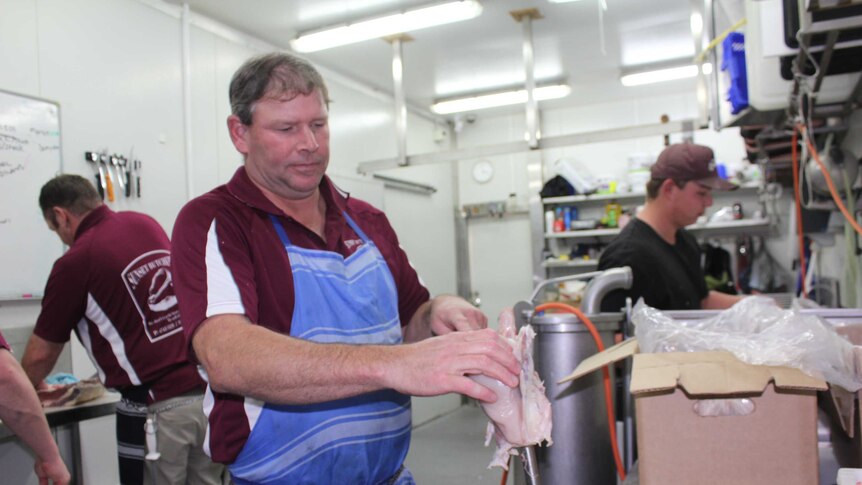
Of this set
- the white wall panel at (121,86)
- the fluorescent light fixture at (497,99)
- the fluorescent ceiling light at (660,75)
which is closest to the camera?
the white wall panel at (121,86)

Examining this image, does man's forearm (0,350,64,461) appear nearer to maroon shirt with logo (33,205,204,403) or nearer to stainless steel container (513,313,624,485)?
maroon shirt with logo (33,205,204,403)

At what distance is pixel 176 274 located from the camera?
1.24 m

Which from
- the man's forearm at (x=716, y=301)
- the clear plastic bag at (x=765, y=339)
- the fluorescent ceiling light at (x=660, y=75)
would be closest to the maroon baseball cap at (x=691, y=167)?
the man's forearm at (x=716, y=301)

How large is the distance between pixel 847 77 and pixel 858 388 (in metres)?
1.36

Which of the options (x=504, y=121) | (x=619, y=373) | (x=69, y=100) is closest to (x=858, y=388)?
(x=619, y=373)

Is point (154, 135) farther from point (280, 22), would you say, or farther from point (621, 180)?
point (621, 180)

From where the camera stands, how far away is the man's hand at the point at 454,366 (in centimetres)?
92

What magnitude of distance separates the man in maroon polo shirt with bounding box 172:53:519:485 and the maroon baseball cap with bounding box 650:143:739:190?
1.56 meters

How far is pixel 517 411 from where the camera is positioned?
1057mm

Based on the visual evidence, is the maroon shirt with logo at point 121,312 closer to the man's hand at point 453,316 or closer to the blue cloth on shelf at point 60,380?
the blue cloth on shelf at point 60,380

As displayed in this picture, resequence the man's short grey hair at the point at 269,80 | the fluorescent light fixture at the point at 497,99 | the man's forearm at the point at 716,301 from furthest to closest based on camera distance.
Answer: the fluorescent light fixture at the point at 497,99
the man's forearm at the point at 716,301
the man's short grey hair at the point at 269,80

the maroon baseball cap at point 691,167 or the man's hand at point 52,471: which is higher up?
the maroon baseball cap at point 691,167

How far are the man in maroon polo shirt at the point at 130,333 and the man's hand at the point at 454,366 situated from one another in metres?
1.60

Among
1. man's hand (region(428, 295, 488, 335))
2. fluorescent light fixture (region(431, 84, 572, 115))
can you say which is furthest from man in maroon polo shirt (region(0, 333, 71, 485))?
fluorescent light fixture (region(431, 84, 572, 115))
